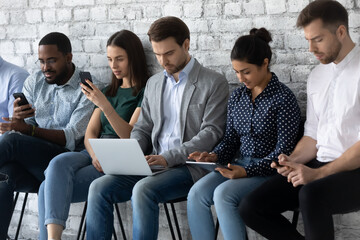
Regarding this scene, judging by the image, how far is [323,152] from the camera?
290cm

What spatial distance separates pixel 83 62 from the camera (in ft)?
13.5

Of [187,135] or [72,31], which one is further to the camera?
[72,31]

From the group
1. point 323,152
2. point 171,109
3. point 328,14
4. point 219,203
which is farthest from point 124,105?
point 328,14

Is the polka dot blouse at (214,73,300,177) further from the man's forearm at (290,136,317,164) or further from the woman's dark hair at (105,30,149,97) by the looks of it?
the woman's dark hair at (105,30,149,97)

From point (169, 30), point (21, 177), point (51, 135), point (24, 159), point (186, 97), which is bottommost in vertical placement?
point (21, 177)

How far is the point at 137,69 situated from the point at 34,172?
85cm

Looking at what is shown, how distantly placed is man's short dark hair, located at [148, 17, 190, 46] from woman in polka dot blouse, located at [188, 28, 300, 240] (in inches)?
16.2

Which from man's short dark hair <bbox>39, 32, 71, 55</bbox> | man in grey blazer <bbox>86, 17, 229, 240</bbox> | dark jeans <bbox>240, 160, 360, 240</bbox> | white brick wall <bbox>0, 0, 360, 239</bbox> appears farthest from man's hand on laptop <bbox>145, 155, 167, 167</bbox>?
man's short dark hair <bbox>39, 32, 71, 55</bbox>

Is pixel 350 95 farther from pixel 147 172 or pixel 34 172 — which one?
pixel 34 172

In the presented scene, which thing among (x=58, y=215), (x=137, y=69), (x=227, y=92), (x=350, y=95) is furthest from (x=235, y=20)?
(x=58, y=215)

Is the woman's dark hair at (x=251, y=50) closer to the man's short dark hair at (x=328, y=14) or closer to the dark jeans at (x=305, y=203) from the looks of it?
the man's short dark hair at (x=328, y=14)

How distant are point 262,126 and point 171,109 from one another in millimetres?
593

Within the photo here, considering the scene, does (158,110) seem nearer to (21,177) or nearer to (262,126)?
(262,126)

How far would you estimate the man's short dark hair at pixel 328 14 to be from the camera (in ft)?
9.13
